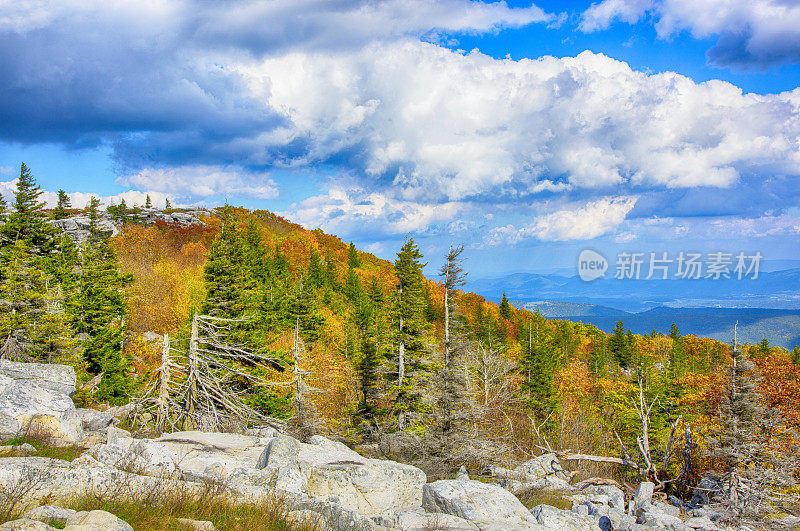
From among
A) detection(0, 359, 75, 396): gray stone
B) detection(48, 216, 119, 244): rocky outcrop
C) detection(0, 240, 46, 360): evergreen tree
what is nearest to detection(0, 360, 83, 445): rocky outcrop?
detection(0, 359, 75, 396): gray stone

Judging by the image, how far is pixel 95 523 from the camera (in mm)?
5312

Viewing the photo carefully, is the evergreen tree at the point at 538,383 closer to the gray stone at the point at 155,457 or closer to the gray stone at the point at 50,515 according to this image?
the gray stone at the point at 155,457

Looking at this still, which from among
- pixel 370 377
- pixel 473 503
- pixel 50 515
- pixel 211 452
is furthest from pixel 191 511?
pixel 370 377

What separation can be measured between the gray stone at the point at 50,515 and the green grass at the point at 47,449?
5.83 metres

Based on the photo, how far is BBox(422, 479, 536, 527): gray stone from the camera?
374 inches

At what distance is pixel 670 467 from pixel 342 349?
90.3 feet

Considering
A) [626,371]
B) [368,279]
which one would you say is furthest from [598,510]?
[626,371]

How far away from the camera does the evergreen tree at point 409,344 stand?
2403cm

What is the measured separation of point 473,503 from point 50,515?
7812mm

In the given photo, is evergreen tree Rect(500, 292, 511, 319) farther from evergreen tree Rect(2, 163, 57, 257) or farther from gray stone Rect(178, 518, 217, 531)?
gray stone Rect(178, 518, 217, 531)

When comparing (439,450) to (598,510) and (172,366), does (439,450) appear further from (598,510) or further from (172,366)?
(172,366)

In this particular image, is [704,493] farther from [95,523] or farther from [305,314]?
[305,314]

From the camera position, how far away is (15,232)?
4044 centimetres

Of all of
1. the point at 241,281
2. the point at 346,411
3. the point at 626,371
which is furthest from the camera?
the point at 626,371
